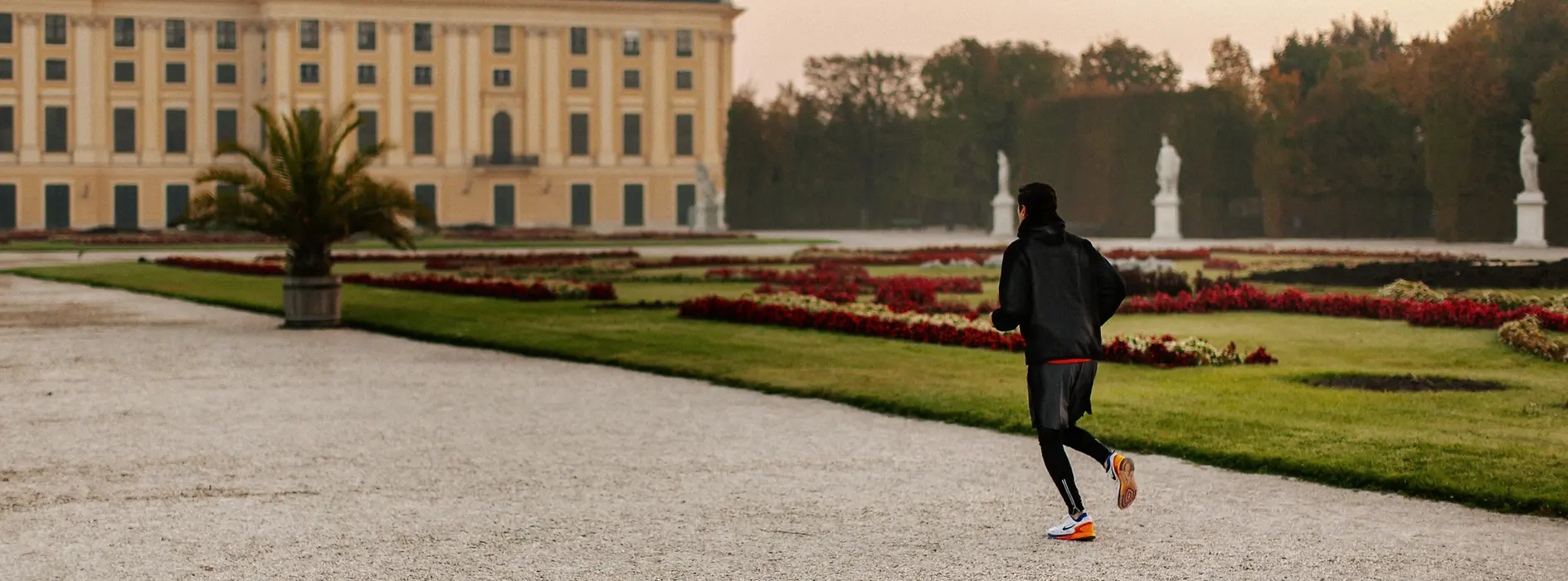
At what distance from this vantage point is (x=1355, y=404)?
36.1 ft

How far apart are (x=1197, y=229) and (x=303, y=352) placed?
46050 mm

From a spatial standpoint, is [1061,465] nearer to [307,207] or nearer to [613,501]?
[613,501]

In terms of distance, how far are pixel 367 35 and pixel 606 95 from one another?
12.0 meters

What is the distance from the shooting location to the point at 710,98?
9156 cm

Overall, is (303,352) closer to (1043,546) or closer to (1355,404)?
(1355,404)

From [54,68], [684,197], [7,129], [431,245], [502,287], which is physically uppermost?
[54,68]

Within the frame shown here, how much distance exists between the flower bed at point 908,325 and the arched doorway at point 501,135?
71.7 m

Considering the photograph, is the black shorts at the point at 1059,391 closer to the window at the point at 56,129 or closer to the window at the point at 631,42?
the window at the point at 631,42

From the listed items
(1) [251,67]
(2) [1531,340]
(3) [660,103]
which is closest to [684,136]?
(3) [660,103]

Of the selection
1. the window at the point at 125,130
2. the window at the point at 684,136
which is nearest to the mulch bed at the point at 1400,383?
the window at the point at 684,136

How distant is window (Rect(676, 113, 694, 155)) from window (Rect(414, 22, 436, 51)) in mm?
12833

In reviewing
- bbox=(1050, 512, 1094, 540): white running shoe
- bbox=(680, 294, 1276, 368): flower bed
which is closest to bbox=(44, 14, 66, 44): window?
bbox=(680, 294, 1276, 368): flower bed

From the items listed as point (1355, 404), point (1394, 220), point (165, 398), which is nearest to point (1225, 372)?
point (1355, 404)

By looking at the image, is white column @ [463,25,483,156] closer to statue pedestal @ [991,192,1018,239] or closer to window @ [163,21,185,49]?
window @ [163,21,185,49]
